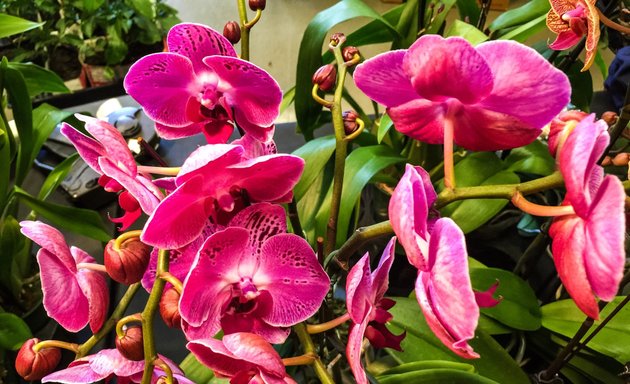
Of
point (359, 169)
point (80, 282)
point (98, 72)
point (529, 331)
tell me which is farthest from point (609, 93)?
point (98, 72)

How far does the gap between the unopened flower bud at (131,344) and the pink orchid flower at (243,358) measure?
4cm

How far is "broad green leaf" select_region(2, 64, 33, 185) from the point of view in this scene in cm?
70

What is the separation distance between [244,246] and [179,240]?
0.04 metres

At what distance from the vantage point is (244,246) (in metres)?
0.34

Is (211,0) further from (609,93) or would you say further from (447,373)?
(447,373)

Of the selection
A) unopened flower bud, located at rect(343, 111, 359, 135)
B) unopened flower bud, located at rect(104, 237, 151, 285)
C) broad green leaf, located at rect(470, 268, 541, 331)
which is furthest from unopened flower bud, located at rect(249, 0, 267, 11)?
broad green leaf, located at rect(470, 268, 541, 331)

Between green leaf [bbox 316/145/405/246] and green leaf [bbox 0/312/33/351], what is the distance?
36cm

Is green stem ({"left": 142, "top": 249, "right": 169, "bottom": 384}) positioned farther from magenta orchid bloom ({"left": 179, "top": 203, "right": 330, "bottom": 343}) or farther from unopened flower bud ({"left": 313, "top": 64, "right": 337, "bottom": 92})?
unopened flower bud ({"left": 313, "top": 64, "right": 337, "bottom": 92})

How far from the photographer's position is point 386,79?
1.01 feet

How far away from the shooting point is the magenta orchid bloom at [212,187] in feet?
0.97

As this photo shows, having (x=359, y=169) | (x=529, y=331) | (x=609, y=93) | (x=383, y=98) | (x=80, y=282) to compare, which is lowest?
(x=529, y=331)

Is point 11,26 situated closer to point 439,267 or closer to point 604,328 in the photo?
point 439,267

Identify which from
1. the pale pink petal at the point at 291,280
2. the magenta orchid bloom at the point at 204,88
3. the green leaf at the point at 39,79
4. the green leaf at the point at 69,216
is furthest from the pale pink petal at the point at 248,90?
the green leaf at the point at 39,79

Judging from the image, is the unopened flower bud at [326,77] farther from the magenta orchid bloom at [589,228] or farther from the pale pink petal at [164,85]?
the magenta orchid bloom at [589,228]
